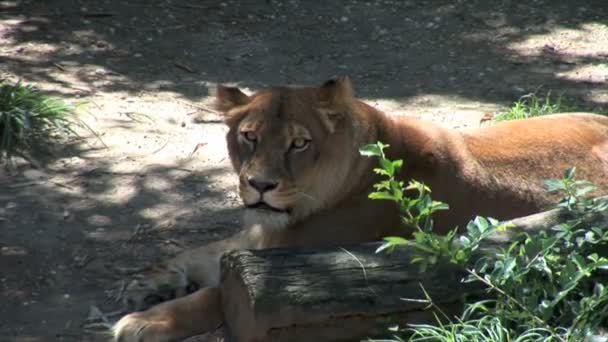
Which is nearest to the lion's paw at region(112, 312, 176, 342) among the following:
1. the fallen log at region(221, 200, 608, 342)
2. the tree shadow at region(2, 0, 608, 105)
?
the fallen log at region(221, 200, 608, 342)

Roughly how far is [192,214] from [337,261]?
222 cm

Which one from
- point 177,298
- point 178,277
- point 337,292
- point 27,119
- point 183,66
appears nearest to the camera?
point 337,292

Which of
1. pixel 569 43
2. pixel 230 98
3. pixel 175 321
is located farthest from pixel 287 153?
pixel 569 43

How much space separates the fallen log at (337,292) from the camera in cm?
397

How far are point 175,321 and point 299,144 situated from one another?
0.93m

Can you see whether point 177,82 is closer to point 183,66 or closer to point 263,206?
point 183,66

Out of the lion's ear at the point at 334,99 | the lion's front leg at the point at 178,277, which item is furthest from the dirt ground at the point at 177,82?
the lion's ear at the point at 334,99

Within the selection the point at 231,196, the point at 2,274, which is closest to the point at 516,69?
the point at 231,196

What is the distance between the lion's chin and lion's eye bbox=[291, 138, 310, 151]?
0.29 metres

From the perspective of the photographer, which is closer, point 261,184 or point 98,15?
point 261,184

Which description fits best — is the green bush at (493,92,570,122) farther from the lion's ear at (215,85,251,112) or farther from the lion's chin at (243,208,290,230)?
the lion's chin at (243,208,290,230)

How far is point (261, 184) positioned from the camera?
4598mm

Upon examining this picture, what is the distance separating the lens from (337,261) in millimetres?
4098

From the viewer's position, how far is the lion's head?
4648 millimetres
